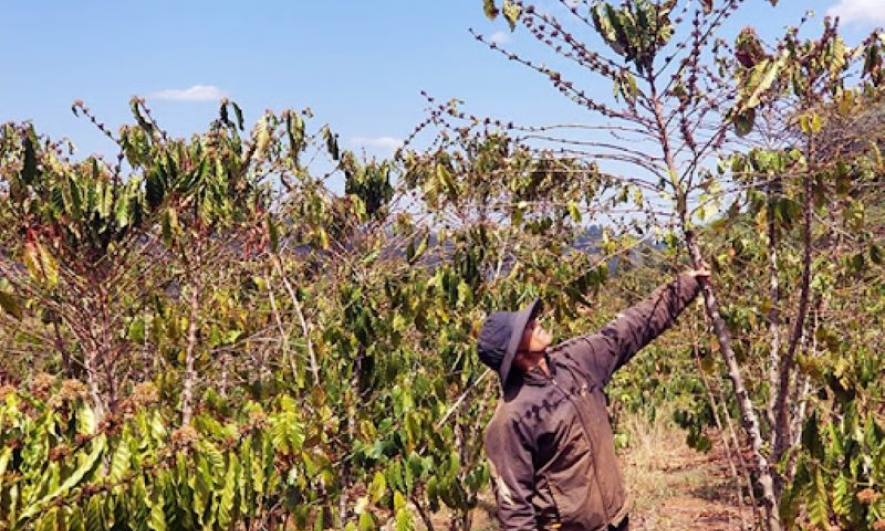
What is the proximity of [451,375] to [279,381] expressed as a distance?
1.25 meters

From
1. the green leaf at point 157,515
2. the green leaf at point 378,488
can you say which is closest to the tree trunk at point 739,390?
the green leaf at point 378,488

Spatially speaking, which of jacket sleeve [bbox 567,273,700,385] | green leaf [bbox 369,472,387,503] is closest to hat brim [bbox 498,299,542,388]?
jacket sleeve [bbox 567,273,700,385]

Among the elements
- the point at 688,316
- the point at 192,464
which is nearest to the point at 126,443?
the point at 192,464

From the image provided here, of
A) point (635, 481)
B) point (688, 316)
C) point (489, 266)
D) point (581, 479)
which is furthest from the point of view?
point (635, 481)

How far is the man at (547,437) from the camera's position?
271 centimetres

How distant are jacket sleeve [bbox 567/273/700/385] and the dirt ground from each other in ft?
14.0

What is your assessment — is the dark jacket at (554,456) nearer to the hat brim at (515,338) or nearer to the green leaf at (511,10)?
the hat brim at (515,338)

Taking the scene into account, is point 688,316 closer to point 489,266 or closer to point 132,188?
point 489,266

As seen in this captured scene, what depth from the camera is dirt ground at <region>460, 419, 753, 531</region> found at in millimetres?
7844

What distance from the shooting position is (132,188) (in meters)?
3.76

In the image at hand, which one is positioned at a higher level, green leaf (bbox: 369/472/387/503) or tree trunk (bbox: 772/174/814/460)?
tree trunk (bbox: 772/174/814/460)

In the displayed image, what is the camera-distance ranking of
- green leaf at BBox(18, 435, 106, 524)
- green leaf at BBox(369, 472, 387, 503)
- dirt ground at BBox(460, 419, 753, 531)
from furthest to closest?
dirt ground at BBox(460, 419, 753, 531) → green leaf at BBox(369, 472, 387, 503) → green leaf at BBox(18, 435, 106, 524)

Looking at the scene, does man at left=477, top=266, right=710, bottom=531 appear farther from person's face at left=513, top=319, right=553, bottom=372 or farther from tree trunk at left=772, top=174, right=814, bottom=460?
tree trunk at left=772, top=174, right=814, bottom=460

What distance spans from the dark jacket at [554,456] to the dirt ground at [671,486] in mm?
4409
